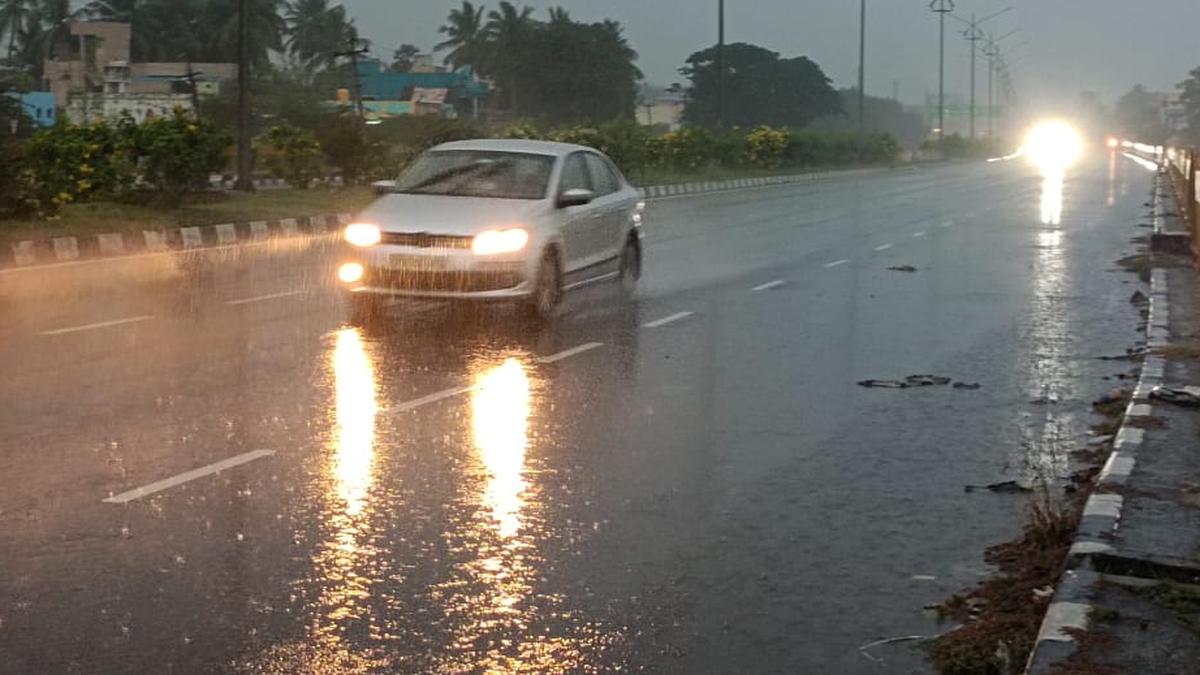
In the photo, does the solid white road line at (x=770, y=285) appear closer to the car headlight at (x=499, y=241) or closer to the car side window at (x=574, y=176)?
the car side window at (x=574, y=176)

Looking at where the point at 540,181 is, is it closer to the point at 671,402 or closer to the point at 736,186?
the point at 671,402

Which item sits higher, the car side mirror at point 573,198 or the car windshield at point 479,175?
the car windshield at point 479,175

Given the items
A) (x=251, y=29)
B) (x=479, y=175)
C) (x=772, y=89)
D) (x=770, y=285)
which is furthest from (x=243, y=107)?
(x=772, y=89)

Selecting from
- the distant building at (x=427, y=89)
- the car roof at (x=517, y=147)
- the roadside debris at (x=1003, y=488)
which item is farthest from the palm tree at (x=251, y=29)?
the roadside debris at (x=1003, y=488)

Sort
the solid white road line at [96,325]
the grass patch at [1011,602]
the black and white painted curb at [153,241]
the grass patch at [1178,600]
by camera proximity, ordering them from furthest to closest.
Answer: the black and white painted curb at [153,241] → the solid white road line at [96,325] → the grass patch at [1178,600] → the grass patch at [1011,602]

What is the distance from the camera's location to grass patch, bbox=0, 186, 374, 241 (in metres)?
23.7

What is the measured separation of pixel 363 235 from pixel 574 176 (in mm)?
2482

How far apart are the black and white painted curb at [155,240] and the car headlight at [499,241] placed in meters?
8.09

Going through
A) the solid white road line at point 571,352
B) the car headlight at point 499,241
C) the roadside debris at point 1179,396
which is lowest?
the solid white road line at point 571,352

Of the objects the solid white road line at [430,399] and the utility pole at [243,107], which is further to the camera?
the utility pole at [243,107]

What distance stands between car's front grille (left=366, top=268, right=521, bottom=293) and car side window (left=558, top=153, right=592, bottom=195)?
1.56 metres

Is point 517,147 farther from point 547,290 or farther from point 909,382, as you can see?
→ point 909,382

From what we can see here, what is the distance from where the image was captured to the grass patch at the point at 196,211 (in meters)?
23.7

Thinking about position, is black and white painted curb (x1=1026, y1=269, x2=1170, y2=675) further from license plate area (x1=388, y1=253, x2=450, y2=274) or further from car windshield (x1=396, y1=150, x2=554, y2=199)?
car windshield (x1=396, y1=150, x2=554, y2=199)
